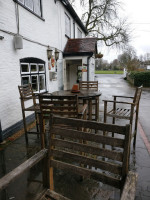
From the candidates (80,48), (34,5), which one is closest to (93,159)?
(34,5)

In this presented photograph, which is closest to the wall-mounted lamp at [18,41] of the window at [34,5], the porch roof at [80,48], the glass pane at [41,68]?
the window at [34,5]

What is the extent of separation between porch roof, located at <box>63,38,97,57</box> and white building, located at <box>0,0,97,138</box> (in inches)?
2.0

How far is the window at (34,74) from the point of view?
15.3 ft

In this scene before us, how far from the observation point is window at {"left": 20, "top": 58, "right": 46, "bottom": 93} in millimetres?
4672

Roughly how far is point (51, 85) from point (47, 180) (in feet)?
17.6

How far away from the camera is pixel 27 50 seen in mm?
4676

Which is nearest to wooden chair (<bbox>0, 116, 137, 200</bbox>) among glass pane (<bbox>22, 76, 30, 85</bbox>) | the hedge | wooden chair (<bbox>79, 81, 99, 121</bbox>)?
wooden chair (<bbox>79, 81, 99, 121</bbox>)

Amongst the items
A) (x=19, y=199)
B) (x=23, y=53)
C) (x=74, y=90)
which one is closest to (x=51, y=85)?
(x=23, y=53)

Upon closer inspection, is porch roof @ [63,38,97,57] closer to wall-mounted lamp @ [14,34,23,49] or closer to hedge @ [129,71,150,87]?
wall-mounted lamp @ [14,34,23,49]

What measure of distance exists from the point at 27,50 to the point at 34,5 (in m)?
1.75

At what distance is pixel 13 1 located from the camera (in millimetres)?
3924

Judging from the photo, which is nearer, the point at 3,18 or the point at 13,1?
the point at 3,18

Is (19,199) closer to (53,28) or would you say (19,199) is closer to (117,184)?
(117,184)

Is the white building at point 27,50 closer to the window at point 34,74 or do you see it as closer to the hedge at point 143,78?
the window at point 34,74
